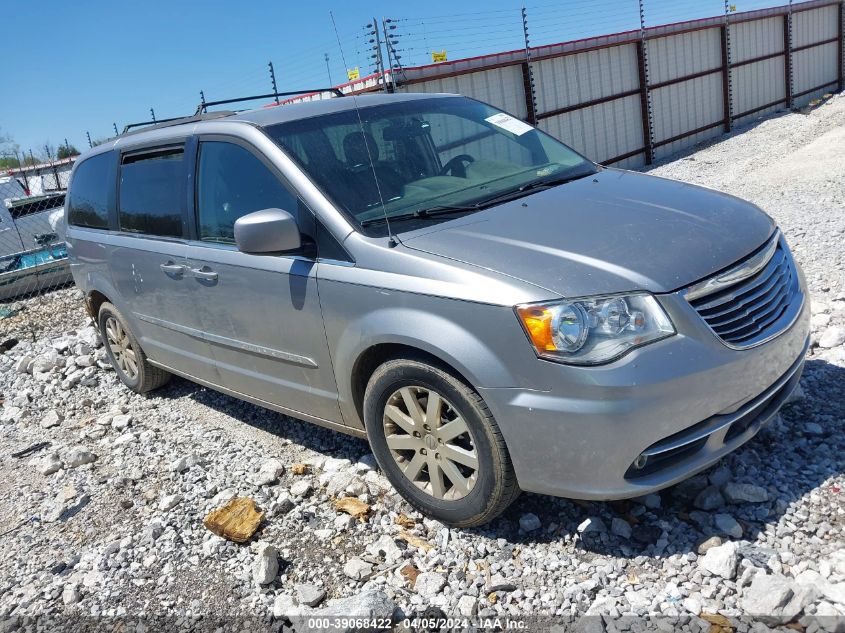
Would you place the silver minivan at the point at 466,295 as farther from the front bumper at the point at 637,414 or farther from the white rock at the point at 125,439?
the white rock at the point at 125,439

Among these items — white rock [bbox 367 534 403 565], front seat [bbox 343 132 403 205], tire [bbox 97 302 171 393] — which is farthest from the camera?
tire [bbox 97 302 171 393]

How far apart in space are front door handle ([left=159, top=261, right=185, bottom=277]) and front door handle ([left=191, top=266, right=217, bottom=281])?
0.50 ft

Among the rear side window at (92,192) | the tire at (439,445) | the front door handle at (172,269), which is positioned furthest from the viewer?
the rear side window at (92,192)

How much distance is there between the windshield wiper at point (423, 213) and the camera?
3.37 m

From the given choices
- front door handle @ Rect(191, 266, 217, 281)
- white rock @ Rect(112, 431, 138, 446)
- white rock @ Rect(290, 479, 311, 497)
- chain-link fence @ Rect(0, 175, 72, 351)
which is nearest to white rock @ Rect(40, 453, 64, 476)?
white rock @ Rect(112, 431, 138, 446)

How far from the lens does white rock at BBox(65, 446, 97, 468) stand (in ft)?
15.7

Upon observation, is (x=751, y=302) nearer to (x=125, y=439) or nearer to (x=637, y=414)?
(x=637, y=414)

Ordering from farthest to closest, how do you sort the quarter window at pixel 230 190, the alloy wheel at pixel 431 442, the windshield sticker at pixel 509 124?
1. the windshield sticker at pixel 509 124
2. the quarter window at pixel 230 190
3. the alloy wheel at pixel 431 442

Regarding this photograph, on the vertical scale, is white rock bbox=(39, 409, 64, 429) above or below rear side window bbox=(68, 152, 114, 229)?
below

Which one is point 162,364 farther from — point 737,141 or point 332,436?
point 737,141

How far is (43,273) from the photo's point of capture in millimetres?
10945

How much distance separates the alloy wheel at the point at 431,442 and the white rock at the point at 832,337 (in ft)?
8.24

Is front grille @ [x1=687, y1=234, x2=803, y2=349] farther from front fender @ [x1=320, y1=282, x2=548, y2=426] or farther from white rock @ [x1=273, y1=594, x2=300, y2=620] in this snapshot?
white rock @ [x1=273, y1=594, x2=300, y2=620]

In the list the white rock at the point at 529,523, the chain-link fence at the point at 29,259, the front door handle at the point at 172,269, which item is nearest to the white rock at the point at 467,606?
the white rock at the point at 529,523
